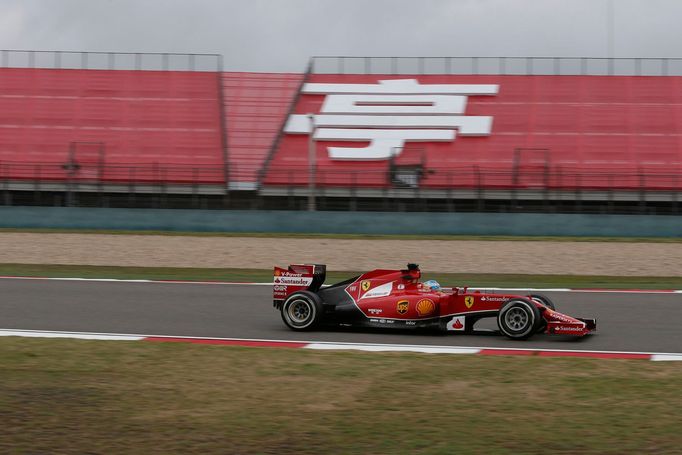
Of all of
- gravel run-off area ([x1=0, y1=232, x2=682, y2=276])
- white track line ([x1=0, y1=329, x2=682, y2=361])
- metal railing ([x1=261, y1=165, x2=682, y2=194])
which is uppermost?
metal railing ([x1=261, y1=165, x2=682, y2=194])

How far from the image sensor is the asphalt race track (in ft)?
31.0

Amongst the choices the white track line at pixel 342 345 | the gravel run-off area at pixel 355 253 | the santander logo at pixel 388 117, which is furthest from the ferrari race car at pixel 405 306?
the santander logo at pixel 388 117

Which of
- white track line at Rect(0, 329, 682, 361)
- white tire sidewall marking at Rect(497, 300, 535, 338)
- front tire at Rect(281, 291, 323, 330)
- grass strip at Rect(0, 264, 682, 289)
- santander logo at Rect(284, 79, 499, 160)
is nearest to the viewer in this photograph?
white track line at Rect(0, 329, 682, 361)

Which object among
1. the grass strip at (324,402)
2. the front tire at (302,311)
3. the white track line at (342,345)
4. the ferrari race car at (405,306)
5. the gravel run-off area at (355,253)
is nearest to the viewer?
the grass strip at (324,402)

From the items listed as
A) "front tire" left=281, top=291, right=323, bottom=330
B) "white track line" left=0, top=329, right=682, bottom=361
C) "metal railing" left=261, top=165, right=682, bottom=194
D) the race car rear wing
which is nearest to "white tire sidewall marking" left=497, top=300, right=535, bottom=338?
"white track line" left=0, top=329, right=682, bottom=361

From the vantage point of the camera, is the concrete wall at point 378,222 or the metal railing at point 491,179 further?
the metal railing at point 491,179

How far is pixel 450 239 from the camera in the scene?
2370cm

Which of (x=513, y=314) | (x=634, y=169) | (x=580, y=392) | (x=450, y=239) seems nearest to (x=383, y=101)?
(x=634, y=169)

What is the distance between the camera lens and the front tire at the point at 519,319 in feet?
30.1

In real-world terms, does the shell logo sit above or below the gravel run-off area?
below

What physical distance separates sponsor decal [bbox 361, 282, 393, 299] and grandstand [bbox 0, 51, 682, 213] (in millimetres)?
18179

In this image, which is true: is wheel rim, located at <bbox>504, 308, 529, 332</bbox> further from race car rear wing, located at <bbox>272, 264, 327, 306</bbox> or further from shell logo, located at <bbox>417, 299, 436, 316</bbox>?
race car rear wing, located at <bbox>272, 264, 327, 306</bbox>

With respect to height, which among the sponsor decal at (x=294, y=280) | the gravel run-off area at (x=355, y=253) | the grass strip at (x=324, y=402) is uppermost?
the gravel run-off area at (x=355, y=253)

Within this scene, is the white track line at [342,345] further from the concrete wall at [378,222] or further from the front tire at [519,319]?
the concrete wall at [378,222]
